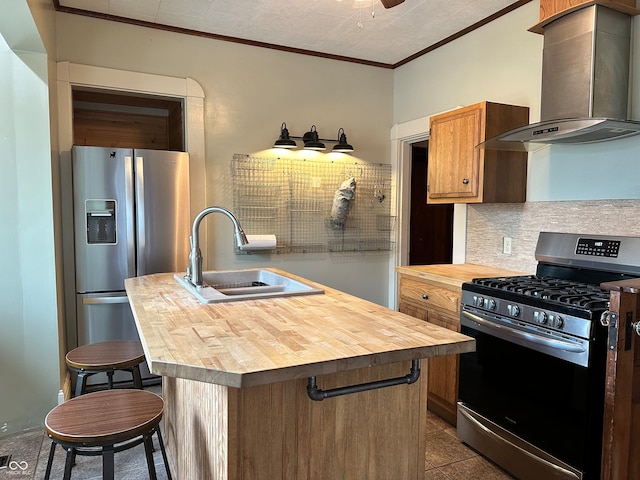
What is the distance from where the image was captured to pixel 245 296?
2.00m

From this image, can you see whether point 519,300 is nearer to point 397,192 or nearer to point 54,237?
point 397,192

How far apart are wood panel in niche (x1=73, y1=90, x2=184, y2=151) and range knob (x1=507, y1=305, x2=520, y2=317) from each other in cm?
395

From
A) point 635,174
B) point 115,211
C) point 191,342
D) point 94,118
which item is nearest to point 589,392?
point 635,174

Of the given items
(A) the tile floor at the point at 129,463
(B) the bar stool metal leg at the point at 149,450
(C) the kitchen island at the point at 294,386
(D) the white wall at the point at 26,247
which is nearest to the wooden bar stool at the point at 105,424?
(B) the bar stool metal leg at the point at 149,450

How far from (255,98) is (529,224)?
2.35 m

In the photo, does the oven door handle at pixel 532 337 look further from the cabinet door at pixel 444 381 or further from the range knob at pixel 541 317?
the cabinet door at pixel 444 381

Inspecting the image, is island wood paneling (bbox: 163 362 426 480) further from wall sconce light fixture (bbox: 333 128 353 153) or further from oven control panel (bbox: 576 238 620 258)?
wall sconce light fixture (bbox: 333 128 353 153)

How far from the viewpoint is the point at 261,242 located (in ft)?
12.4

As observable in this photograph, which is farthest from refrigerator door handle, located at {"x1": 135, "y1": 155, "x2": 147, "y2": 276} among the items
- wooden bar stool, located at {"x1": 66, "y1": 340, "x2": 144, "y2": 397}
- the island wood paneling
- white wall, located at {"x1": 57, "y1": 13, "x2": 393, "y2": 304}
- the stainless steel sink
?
the island wood paneling

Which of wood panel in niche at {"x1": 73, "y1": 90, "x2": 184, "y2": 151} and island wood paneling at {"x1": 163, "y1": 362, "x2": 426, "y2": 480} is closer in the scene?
island wood paneling at {"x1": 163, "y1": 362, "x2": 426, "y2": 480}

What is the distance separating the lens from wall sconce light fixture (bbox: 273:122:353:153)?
12.5ft

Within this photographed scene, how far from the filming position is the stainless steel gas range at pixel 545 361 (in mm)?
1884

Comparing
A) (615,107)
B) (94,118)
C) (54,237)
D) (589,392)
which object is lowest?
(589,392)

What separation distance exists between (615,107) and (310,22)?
2094 millimetres
